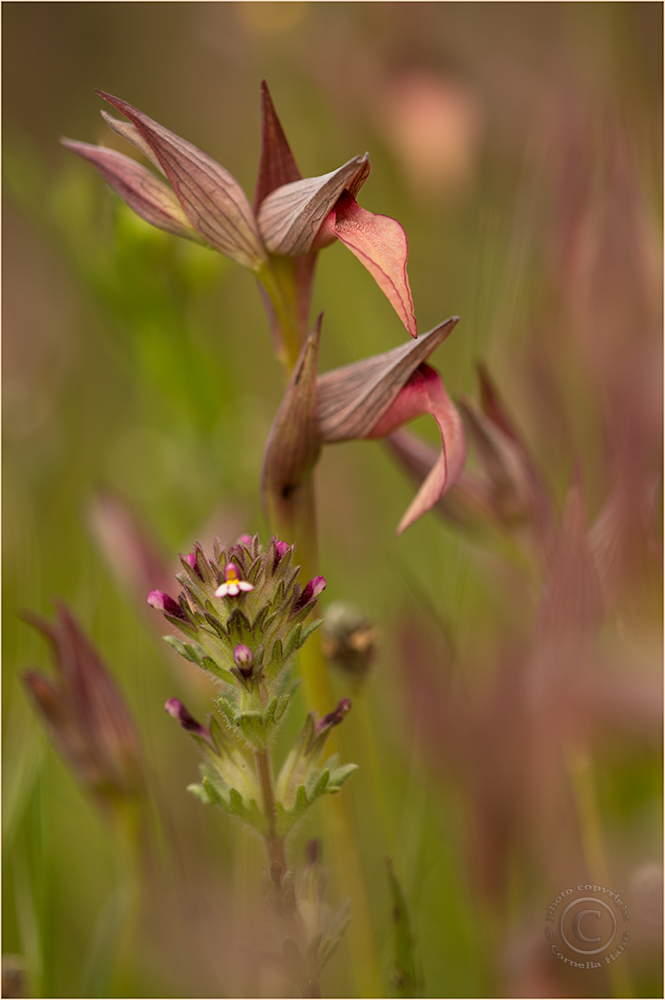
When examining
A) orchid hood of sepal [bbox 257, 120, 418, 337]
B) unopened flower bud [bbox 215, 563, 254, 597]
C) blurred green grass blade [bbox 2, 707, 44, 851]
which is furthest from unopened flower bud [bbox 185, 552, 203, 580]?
blurred green grass blade [bbox 2, 707, 44, 851]

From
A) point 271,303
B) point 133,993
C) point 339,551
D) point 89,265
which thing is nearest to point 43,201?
point 89,265

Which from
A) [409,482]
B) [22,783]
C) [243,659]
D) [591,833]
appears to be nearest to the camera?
[243,659]

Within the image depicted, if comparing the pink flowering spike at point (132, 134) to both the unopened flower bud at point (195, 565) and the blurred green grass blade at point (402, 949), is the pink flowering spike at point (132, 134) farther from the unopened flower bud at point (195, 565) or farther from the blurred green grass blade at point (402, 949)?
the blurred green grass blade at point (402, 949)

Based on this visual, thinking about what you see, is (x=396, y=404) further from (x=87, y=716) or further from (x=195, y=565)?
(x=87, y=716)

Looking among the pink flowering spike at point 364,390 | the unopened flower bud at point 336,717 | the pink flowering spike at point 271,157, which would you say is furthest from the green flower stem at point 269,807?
the pink flowering spike at point 271,157

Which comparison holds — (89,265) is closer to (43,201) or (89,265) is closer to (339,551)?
(43,201)

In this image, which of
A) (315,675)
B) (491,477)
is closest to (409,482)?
(491,477)

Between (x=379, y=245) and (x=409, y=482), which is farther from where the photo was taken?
(x=409, y=482)
